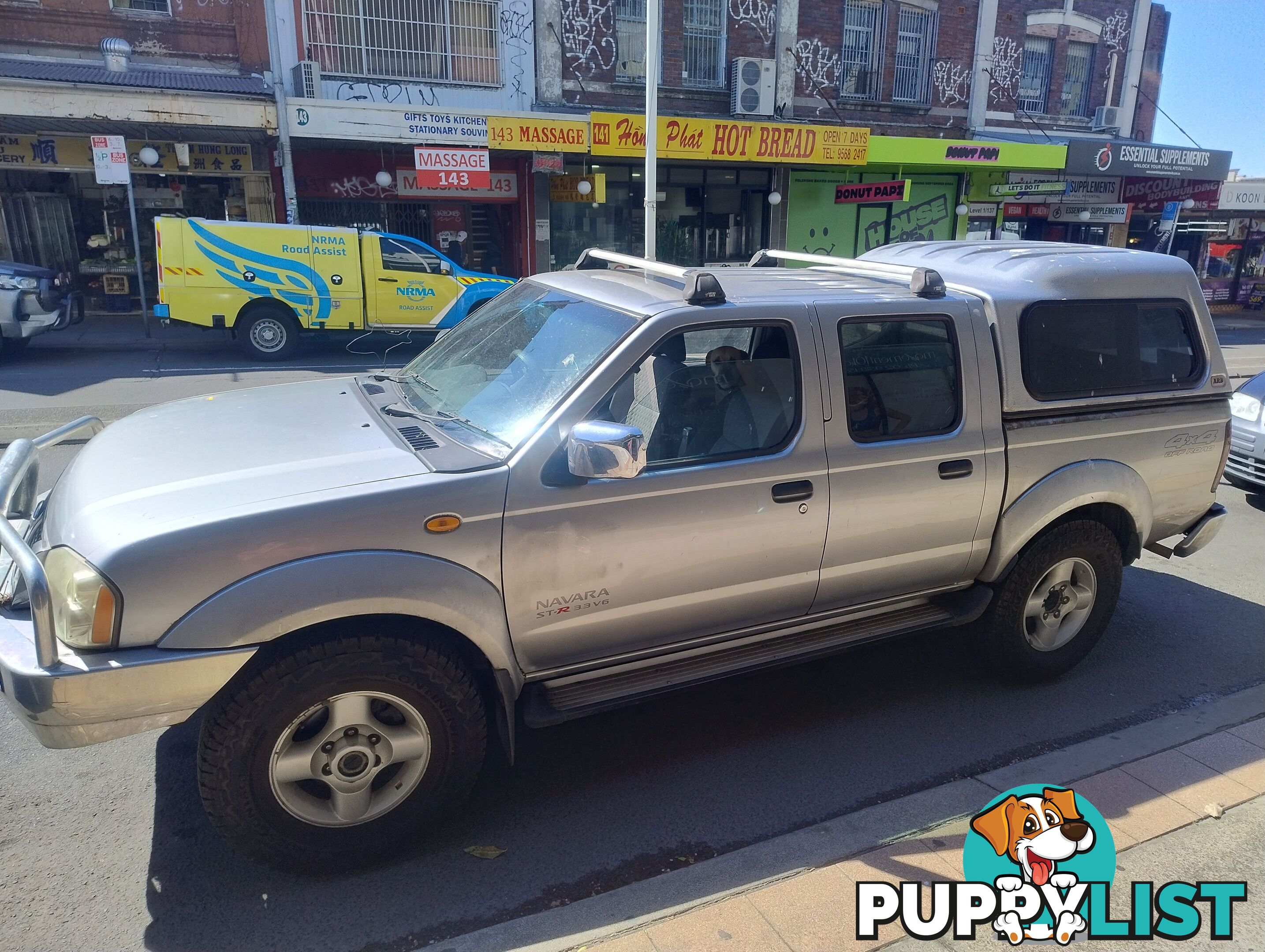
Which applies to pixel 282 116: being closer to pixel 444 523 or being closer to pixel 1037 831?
pixel 444 523

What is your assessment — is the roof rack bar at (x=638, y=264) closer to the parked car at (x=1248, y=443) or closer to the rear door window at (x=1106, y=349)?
the rear door window at (x=1106, y=349)

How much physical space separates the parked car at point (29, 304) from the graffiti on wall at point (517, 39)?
368 inches

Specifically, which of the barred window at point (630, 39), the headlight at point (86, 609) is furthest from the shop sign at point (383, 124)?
the headlight at point (86, 609)

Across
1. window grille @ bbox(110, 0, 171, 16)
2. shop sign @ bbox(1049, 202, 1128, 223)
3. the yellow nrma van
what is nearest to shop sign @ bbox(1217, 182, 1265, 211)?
shop sign @ bbox(1049, 202, 1128, 223)

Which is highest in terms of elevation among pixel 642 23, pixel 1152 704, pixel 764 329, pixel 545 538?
pixel 642 23

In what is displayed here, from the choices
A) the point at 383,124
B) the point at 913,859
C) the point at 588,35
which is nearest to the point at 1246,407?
the point at 913,859

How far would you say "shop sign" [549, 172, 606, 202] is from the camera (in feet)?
60.4

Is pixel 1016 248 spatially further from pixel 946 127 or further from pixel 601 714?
pixel 946 127

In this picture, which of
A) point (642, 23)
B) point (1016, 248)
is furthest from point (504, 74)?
point (1016, 248)

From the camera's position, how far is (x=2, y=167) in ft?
55.0

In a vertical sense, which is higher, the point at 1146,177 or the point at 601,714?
the point at 1146,177

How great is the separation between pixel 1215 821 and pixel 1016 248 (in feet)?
9.34

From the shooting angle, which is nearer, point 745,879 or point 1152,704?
point 745,879

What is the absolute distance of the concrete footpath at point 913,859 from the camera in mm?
2627
